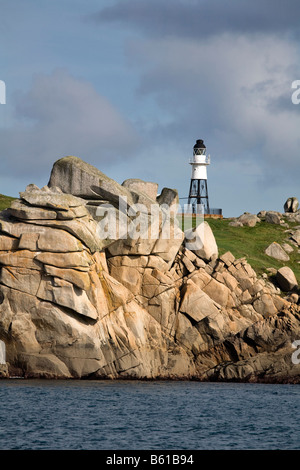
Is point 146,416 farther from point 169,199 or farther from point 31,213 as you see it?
point 169,199

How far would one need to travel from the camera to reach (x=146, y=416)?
46.1 m

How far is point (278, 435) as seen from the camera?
4191 centimetres

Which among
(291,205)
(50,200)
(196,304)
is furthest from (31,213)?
(291,205)

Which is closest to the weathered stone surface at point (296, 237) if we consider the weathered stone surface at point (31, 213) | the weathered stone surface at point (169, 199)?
the weathered stone surface at point (169, 199)

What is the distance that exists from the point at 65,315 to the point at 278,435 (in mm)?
20854

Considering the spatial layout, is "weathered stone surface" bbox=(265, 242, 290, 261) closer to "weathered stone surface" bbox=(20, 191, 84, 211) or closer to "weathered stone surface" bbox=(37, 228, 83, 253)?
"weathered stone surface" bbox=(20, 191, 84, 211)

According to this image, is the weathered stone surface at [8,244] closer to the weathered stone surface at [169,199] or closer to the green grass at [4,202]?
the weathered stone surface at [169,199]

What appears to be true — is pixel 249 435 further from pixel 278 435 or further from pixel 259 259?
pixel 259 259

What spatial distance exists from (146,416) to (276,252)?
152ft

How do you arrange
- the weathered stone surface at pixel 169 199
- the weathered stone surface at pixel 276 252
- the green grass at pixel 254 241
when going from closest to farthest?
the weathered stone surface at pixel 169 199 → the green grass at pixel 254 241 → the weathered stone surface at pixel 276 252

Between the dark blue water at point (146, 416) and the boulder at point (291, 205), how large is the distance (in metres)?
59.3

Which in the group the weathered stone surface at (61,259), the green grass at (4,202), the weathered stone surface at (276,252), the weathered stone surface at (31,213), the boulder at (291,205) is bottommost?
the weathered stone surface at (61,259)

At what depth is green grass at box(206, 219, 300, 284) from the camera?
8406 centimetres

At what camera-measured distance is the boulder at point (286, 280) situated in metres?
76.2
